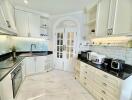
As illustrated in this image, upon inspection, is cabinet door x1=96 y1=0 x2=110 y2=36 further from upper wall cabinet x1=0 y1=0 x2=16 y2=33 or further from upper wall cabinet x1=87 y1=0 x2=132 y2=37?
upper wall cabinet x1=0 y1=0 x2=16 y2=33

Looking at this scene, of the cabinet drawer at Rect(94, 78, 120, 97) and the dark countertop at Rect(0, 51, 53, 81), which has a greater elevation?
the dark countertop at Rect(0, 51, 53, 81)

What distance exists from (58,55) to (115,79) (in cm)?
312

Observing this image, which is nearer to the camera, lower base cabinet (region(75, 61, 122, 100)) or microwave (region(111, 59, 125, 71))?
lower base cabinet (region(75, 61, 122, 100))

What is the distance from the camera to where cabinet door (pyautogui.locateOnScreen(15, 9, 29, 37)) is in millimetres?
3404

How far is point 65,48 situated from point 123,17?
2.81 meters

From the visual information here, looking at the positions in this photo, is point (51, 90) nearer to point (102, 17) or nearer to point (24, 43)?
point (24, 43)

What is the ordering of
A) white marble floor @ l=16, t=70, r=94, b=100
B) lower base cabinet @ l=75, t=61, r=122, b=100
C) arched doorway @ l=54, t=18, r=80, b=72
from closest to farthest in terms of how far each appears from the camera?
lower base cabinet @ l=75, t=61, r=122, b=100 < white marble floor @ l=16, t=70, r=94, b=100 < arched doorway @ l=54, t=18, r=80, b=72

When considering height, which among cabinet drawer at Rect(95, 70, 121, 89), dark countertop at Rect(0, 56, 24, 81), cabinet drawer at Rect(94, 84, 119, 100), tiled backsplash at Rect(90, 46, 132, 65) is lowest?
cabinet drawer at Rect(94, 84, 119, 100)

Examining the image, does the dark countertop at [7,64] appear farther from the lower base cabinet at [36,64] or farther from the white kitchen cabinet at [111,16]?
the white kitchen cabinet at [111,16]

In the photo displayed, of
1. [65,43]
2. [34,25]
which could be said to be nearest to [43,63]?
[65,43]

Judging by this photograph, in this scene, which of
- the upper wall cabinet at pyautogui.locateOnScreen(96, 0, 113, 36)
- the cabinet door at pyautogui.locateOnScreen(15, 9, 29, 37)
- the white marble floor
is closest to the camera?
the upper wall cabinet at pyautogui.locateOnScreen(96, 0, 113, 36)

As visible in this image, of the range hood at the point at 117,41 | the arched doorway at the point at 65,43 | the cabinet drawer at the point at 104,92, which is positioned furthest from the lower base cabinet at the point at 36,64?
the cabinet drawer at the point at 104,92

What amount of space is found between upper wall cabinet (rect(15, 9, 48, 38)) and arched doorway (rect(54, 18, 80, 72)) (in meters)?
0.89

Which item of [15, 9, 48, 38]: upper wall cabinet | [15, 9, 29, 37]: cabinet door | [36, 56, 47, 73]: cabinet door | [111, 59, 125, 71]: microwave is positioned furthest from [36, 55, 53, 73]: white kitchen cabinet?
[111, 59, 125, 71]: microwave
